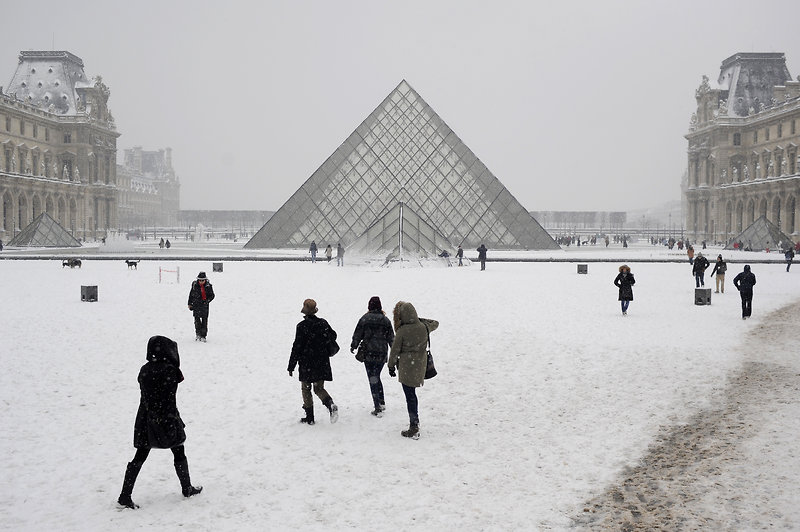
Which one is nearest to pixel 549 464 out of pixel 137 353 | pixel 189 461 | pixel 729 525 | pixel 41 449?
pixel 729 525

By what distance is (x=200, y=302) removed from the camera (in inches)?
414

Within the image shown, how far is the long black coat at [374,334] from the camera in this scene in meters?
6.54

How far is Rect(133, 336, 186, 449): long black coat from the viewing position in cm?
468

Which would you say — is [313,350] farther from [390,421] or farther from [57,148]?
[57,148]

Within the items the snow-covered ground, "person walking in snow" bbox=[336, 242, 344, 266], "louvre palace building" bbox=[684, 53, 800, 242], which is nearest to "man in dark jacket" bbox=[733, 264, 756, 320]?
the snow-covered ground

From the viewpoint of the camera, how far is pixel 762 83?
63.1 m

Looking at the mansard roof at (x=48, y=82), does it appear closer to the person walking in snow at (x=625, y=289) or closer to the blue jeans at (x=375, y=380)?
the person walking in snow at (x=625, y=289)

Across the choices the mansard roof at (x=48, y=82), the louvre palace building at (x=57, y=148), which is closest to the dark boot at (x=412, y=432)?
the louvre palace building at (x=57, y=148)

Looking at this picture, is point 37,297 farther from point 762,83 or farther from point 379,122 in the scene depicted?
point 762,83

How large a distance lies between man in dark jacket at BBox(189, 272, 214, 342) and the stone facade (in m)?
50.0

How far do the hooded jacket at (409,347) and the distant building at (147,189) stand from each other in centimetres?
10843

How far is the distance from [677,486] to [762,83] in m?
68.2

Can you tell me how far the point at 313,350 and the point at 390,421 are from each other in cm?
110

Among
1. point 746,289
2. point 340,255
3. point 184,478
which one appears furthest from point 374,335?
point 340,255
